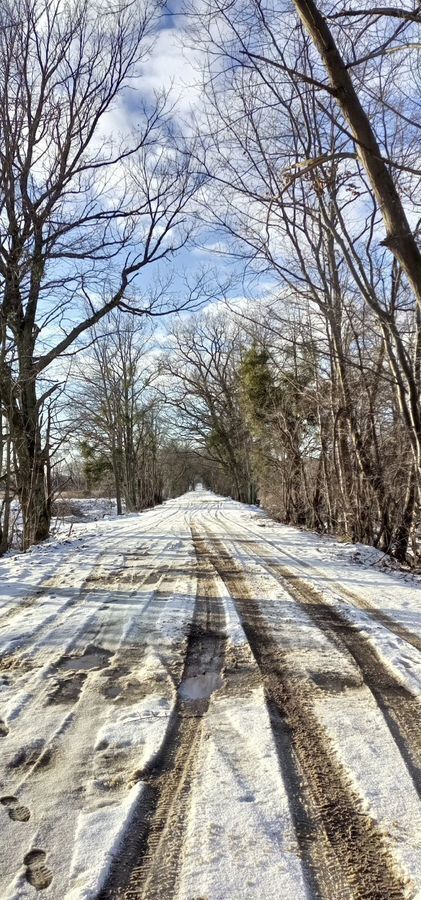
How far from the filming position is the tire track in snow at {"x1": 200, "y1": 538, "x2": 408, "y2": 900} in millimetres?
1369

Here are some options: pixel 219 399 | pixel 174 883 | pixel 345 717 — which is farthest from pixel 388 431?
pixel 219 399

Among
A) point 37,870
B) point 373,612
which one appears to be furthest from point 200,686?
point 373,612

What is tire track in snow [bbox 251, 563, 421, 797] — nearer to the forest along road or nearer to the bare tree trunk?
the forest along road

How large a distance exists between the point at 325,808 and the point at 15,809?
1.02 metres

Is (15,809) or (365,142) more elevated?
(365,142)

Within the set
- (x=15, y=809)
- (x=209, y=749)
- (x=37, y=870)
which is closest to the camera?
(x=37, y=870)

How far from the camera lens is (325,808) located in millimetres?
1669

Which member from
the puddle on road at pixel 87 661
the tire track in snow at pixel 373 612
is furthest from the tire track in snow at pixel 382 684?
the puddle on road at pixel 87 661

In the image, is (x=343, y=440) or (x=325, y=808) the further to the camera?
(x=343, y=440)

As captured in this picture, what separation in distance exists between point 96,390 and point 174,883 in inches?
1051

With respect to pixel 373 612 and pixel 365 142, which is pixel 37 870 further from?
pixel 365 142

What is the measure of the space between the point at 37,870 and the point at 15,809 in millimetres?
304

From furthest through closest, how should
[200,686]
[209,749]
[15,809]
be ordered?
[200,686], [209,749], [15,809]

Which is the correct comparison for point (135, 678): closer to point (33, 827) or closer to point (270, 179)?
point (33, 827)
